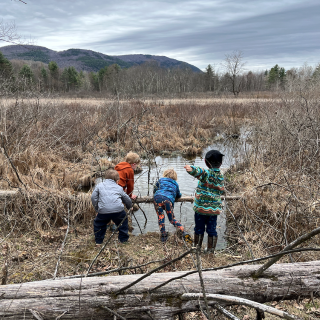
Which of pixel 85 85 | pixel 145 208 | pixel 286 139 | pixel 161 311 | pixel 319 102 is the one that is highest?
pixel 85 85

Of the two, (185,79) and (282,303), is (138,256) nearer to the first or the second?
(282,303)

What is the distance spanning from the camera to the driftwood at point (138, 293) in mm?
1830

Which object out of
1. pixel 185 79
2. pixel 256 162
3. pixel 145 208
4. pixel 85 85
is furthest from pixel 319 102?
pixel 85 85

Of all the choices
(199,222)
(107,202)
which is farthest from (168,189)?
(107,202)

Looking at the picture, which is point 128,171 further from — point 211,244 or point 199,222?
point 211,244

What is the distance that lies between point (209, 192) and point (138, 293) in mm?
2190

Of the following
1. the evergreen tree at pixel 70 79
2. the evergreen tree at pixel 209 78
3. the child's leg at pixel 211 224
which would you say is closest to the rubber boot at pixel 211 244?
the child's leg at pixel 211 224

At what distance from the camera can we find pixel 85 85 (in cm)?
6938

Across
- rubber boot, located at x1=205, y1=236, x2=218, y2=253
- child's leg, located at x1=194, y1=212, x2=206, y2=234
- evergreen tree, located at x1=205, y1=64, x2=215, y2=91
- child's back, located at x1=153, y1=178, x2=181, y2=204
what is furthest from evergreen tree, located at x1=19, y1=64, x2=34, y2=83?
evergreen tree, located at x1=205, y1=64, x2=215, y2=91

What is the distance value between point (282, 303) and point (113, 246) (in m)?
2.44

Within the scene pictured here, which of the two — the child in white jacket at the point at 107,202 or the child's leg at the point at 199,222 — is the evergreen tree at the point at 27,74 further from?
the child's leg at the point at 199,222

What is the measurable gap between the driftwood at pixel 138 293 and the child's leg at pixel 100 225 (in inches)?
79.9

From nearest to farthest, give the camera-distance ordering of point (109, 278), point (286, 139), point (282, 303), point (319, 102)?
point (109, 278) → point (282, 303) → point (286, 139) → point (319, 102)

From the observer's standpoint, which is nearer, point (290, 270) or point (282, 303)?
point (290, 270)
